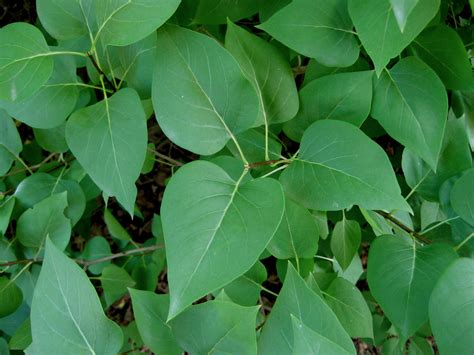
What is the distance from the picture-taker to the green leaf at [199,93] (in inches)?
20.9

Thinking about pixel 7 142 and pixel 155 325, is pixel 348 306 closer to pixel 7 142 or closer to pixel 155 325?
pixel 155 325

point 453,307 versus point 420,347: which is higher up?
point 453,307

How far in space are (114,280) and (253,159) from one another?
16.1 inches

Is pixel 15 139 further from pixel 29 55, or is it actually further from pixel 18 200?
pixel 29 55

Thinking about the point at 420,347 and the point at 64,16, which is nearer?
the point at 64,16

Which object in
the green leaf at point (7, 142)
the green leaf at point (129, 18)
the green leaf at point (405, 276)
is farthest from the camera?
the green leaf at point (7, 142)

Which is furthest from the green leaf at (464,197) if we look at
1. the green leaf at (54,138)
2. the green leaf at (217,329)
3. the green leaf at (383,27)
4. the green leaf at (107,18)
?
the green leaf at (54,138)

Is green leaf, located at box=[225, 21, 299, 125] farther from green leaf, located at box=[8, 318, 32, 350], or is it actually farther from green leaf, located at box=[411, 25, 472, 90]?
green leaf, located at box=[8, 318, 32, 350]

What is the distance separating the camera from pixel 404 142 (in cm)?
62

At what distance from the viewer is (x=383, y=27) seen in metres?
0.50

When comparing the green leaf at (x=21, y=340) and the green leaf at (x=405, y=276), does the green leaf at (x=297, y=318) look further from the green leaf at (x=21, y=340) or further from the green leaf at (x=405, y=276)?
the green leaf at (x=21, y=340)

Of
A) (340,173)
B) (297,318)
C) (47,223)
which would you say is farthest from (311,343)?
(47,223)

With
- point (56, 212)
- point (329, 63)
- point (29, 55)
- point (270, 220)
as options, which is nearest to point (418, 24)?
point (329, 63)

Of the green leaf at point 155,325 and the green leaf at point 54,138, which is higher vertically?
the green leaf at point 54,138
